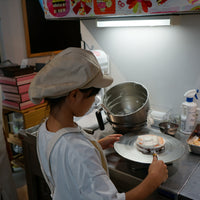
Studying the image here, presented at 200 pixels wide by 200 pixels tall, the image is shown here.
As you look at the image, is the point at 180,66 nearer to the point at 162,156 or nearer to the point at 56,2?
the point at 162,156

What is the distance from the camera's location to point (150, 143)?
1.15m

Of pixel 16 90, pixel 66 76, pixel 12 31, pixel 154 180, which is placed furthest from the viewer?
pixel 12 31

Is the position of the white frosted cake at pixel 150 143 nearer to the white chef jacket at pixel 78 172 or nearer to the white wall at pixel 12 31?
the white chef jacket at pixel 78 172

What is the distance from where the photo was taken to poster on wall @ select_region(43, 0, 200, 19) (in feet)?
3.29

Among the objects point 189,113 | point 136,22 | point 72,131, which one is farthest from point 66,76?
point 189,113

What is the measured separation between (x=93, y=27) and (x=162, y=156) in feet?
3.82

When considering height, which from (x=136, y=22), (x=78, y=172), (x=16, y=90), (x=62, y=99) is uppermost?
(x=136, y=22)

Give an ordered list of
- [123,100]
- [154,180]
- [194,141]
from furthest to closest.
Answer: [123,100], [194,141], [154,180]

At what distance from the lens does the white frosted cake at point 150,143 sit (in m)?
1.12

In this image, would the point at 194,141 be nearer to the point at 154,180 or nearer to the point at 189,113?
the point at 189,113

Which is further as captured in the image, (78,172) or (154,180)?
(154,180)

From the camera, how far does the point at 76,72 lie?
76cm

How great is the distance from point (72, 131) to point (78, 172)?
14 centimetres

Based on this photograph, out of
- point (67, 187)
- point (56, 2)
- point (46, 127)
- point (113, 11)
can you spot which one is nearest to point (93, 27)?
point (56, 2)
